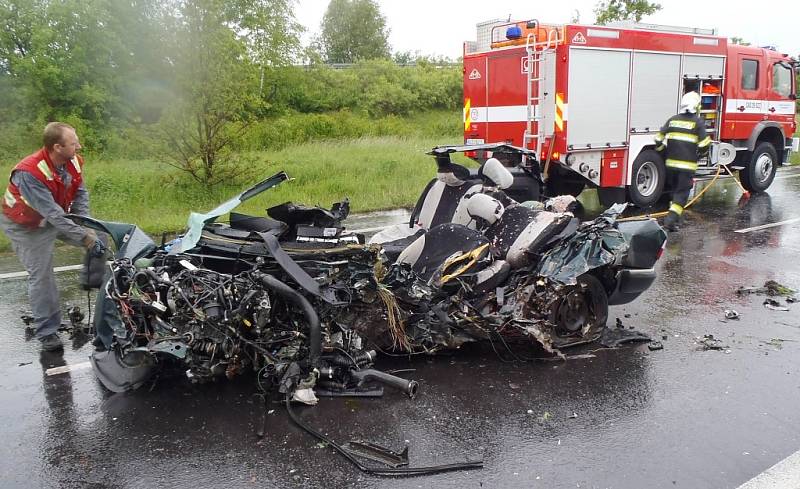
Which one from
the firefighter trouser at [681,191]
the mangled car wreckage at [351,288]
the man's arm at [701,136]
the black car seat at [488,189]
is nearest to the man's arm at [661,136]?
the man's arm at [701,136]

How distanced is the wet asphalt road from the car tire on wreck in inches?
7.4

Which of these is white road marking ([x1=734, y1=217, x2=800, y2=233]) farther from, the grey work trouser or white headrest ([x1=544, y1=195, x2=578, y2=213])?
the grey work trouser

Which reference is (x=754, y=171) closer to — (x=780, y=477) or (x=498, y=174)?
(x=498, y=174)

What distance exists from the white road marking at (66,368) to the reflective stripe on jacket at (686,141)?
8222 mm

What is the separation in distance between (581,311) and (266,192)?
7751mm

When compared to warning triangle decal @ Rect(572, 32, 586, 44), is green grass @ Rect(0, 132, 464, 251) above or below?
below

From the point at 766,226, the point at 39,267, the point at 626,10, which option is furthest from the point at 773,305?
the point at 626,10

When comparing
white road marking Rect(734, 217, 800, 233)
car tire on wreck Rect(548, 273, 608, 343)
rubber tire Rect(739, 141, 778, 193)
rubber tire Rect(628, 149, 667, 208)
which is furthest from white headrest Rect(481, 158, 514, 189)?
rubber tire Rect(739, 141, 778, 193)

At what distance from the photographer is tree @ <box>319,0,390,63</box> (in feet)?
169

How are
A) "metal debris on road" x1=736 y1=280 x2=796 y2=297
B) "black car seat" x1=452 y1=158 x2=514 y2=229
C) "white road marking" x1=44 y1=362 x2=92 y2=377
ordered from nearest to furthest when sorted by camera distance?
"white road marking" x1=44 y1=362 x2=92 y2=377
"black car seat" x1=452 y1=158 x2=514 y2=229
"metal debris on road" x1=736 y1=280 x2=796 y2=297

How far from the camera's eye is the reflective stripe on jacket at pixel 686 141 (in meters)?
9.16

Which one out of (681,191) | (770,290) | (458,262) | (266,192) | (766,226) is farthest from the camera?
(266,192)

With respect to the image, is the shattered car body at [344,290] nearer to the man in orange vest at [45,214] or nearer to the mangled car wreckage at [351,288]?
the mangled car wreckage at [351,288]

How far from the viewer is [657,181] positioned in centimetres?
1119
